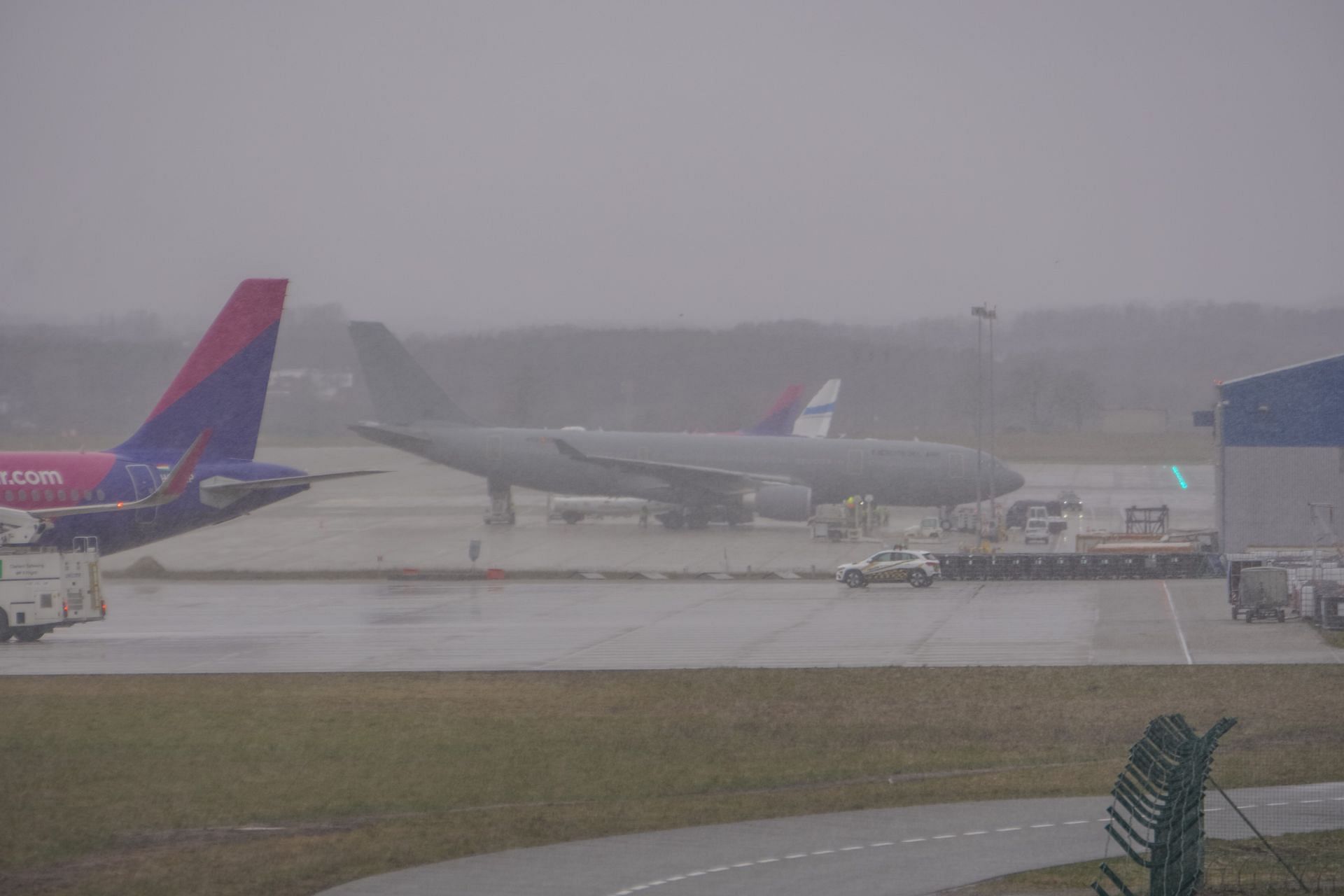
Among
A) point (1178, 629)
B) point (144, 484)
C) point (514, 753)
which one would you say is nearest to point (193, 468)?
point (144, 484)

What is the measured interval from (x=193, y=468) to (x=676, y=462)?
106 ft

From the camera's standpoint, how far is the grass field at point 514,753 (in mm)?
16297

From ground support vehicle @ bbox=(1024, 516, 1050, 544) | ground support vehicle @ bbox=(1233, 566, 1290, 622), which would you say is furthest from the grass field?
ground support vehicle @ bbox=(1024, 516, 1050, 544)

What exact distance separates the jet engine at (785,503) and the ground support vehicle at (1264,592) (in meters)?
27.4

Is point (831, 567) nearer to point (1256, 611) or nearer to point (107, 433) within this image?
point (1256, 611)

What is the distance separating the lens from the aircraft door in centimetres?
3722

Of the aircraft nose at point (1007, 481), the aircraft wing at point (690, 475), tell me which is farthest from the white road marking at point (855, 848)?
the aircraft nose at point (1007, 481)

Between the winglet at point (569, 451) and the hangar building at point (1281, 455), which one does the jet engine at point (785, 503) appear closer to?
the winglet at point (569, 451)

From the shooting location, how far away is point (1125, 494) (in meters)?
76.5

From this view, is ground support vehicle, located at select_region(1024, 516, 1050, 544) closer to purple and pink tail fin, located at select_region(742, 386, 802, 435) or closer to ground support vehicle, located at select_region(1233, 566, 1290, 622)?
purple and pink tail fin, located at select_region(742, 386, 802, 435)

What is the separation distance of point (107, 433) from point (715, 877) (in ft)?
204

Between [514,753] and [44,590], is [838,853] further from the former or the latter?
[44,590]

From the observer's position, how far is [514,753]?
21.2 meters

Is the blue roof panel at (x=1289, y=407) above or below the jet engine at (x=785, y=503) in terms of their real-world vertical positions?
above
